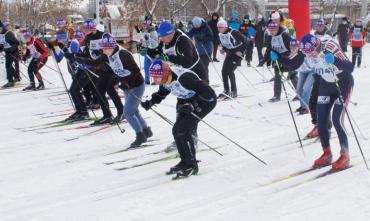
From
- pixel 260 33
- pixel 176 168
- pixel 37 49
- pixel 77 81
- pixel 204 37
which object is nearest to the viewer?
pixel 176 168

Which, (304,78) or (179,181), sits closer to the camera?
(179,181)

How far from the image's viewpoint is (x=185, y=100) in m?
5.82

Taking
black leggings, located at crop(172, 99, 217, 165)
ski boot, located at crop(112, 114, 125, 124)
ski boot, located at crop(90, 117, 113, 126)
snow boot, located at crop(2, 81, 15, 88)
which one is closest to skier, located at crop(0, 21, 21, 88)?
snow boot, located at crop(2, 81, 15, 88)

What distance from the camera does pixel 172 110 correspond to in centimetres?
1059

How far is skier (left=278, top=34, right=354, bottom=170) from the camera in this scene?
553 centimetres

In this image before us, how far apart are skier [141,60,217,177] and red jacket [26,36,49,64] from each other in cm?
754

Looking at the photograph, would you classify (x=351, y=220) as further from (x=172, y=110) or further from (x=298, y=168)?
(x=172, y=110)

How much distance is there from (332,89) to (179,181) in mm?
2110

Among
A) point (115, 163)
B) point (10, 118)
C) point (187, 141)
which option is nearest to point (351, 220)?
point (187, 141)

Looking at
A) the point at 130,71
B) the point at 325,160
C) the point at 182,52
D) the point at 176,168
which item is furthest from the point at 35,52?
the point at 325,160

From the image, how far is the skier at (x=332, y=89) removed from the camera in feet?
18.1

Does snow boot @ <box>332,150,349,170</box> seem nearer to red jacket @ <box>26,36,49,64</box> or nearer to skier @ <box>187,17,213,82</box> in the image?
skier @ <box>187,17,213,82</box>

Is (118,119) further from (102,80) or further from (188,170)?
(188,170)

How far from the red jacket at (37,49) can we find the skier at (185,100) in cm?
754
